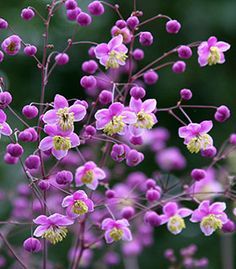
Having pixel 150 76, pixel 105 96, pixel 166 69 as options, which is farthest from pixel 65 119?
pixel 166 69

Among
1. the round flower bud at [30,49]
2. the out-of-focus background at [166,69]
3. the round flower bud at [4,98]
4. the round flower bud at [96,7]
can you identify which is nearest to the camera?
the round flower bud at [4,98]

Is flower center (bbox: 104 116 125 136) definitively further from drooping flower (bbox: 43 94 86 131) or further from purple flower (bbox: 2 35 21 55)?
purple flower (bbox: 2 35 21 55)

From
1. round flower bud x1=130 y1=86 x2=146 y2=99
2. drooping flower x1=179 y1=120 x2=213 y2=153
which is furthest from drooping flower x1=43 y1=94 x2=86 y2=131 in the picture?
drooping flower x1=179 y1=120 x2=213 y2=153

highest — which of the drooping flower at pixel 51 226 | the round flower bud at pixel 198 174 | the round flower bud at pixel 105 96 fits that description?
the round flower bud at pixel 105 96

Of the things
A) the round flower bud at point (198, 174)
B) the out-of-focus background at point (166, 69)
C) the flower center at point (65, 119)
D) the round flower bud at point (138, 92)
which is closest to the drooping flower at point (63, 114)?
the flower center at point (65, 119)

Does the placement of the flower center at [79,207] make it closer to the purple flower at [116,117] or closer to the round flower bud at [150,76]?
the purple flower at [116,117]
